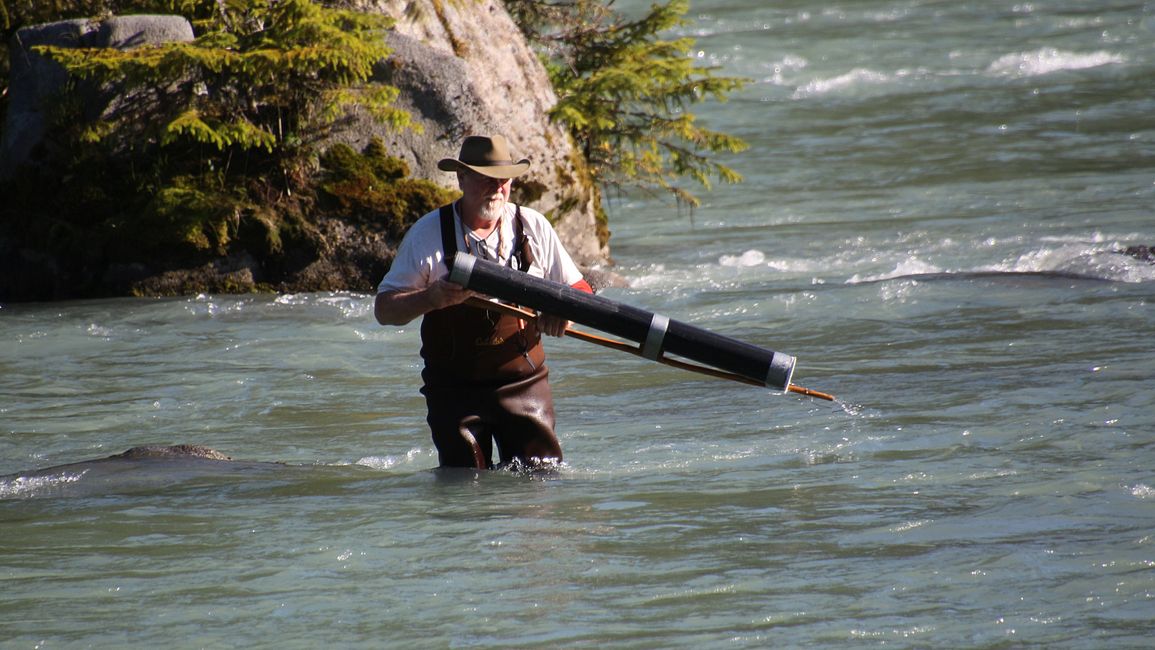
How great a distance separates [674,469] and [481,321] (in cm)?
140

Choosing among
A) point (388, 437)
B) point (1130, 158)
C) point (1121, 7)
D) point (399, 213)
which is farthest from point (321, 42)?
point (1121, 7)

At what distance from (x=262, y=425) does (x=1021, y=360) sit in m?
4.92

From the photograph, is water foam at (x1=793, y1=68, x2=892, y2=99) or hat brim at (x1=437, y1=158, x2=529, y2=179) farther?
water foam at (x1=793, y1=68, x2=892, y2=99)

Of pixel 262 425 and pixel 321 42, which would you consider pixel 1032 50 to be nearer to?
pixel 321 42

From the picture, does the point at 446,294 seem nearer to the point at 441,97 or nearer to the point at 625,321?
the point at 625,321

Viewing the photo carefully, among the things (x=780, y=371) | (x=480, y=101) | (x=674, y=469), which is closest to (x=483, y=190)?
(x=780, y=371)

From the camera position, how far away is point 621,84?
47.2ft

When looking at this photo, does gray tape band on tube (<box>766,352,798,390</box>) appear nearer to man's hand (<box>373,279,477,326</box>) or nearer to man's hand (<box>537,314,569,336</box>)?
man's hand (<box>537,314,569,336</box>)

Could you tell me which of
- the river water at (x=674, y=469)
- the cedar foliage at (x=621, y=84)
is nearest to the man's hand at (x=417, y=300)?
the river water at (x=674, y=469)

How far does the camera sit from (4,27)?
47.5 ft

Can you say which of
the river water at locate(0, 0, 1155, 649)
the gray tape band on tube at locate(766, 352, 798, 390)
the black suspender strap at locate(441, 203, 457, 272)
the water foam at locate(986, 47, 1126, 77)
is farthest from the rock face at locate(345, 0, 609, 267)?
the water foam at locate(986, 47, 1126, 77)

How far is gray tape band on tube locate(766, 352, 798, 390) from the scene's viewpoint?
6.36 metres

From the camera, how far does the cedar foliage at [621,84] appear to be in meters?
14.6

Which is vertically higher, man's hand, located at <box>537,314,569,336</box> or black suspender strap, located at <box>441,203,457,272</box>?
black suspender strap, located at <box>441,203,457,272</box>
